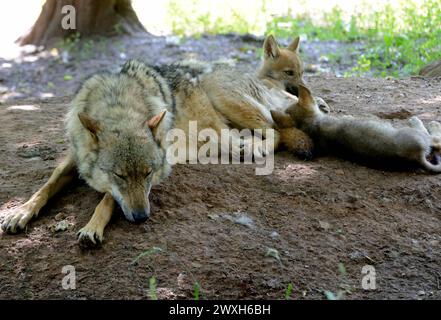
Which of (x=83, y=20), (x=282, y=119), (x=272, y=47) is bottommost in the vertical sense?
(x=282, y=119)

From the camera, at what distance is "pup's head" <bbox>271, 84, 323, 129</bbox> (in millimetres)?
5586

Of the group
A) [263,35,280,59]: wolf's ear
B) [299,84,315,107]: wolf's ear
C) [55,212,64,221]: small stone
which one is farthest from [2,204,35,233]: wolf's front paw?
[263,35,280,59]: wolf's ear

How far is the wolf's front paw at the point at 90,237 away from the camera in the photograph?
3832 mm

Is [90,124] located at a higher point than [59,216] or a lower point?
higher

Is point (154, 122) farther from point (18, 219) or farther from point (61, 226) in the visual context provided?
point (18, 219)

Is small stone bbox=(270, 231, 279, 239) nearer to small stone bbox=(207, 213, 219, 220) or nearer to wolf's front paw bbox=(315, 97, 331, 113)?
small stone bbox=(207, 213, 219, 220)

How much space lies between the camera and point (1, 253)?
3.89 meters

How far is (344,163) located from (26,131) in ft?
11.6

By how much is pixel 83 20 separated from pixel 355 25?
5715 millimetres

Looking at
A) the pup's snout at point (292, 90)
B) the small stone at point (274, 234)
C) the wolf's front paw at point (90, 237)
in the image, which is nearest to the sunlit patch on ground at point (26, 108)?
the pup's snout at point (292, 90)

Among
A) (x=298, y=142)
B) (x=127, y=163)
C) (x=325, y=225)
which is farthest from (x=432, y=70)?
(x=127, y=163)

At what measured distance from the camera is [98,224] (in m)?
3.97

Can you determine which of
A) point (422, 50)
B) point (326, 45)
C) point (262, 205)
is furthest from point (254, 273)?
point (326, 45)

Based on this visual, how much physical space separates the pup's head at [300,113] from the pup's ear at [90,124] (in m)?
2.17
